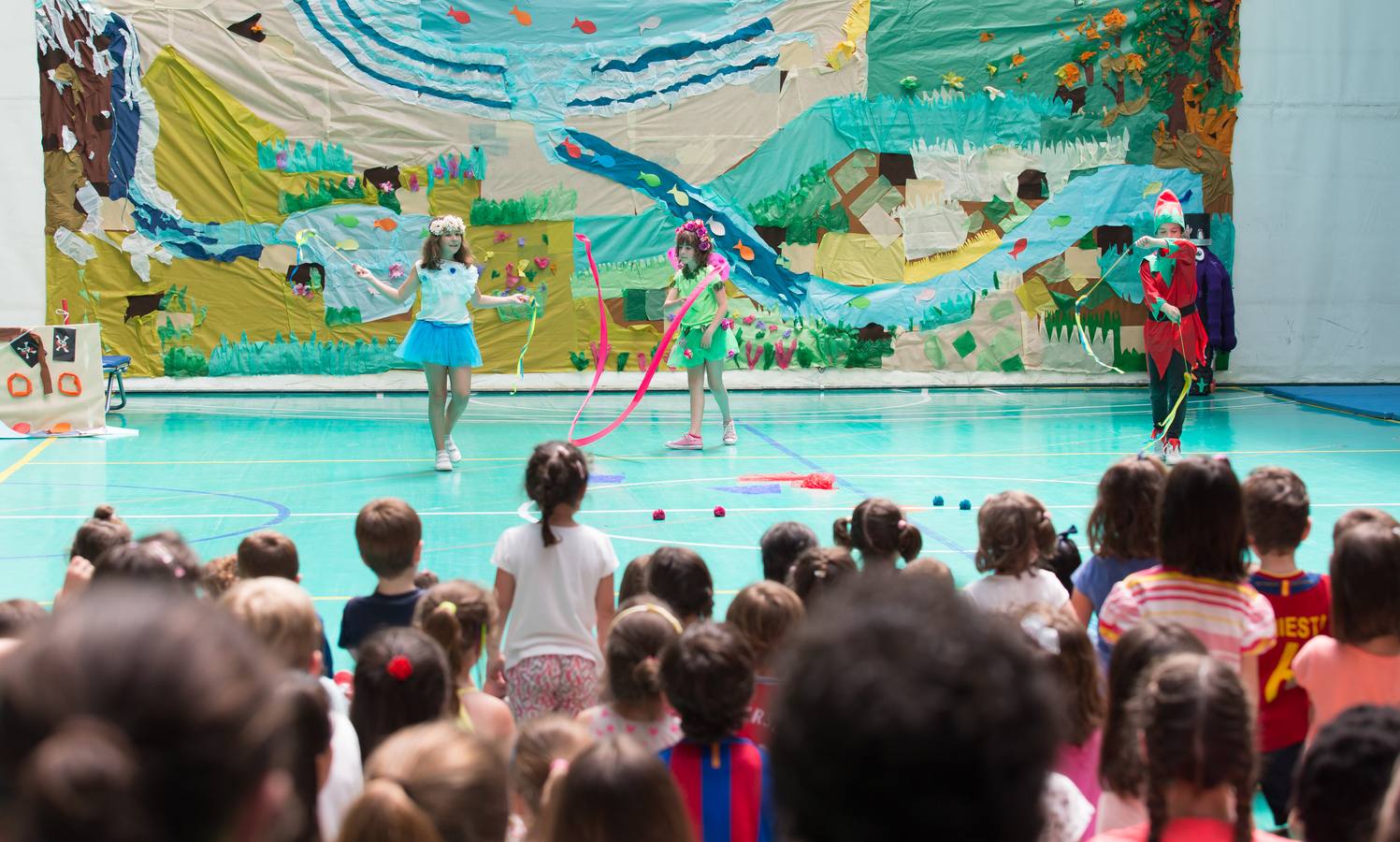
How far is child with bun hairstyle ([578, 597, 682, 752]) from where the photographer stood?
2.78 m

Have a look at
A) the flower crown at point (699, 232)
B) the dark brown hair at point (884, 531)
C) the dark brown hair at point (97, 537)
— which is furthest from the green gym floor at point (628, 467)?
the flower crown at point (699, 232)

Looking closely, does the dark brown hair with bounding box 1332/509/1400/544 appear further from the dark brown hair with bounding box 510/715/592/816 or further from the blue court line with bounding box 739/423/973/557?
the blue court line with bounding box 739/423/973/557

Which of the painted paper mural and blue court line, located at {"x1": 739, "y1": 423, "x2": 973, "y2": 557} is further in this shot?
the painted paper mural

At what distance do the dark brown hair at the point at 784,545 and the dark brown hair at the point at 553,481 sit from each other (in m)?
0.64

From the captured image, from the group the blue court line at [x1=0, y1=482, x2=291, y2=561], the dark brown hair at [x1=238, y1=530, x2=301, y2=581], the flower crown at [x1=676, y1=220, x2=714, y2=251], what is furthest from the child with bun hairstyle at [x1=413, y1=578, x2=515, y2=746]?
the flower crown at [x1=676, y1=220, x2=714, y2=251]

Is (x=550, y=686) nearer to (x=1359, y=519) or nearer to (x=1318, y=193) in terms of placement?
(x=1359, y=519)

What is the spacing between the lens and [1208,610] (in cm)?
311

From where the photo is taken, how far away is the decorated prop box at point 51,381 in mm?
10820

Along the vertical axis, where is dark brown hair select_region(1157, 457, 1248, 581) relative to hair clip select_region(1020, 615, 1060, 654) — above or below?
above

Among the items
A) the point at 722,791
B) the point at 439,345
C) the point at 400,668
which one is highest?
the point at 439,345

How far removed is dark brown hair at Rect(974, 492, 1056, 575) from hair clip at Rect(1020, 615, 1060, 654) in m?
0.85

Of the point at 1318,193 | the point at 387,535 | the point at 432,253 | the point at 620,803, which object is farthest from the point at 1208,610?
the point at 1318,193

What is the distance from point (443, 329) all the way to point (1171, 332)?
5.40m

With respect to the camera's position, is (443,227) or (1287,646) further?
(443,227)
